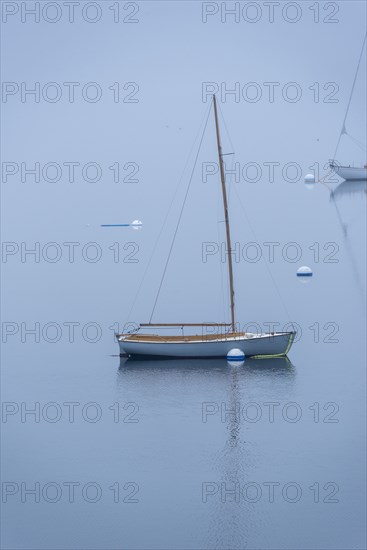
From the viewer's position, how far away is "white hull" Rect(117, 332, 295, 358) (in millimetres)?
52000

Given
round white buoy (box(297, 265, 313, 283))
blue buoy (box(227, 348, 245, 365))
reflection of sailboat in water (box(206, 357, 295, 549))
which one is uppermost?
round white buoy (box(297, 265, 313, 283))

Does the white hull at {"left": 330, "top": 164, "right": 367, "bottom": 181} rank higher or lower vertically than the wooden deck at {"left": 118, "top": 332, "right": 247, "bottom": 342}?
higher

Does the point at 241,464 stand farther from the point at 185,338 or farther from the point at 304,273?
the point at 304,273

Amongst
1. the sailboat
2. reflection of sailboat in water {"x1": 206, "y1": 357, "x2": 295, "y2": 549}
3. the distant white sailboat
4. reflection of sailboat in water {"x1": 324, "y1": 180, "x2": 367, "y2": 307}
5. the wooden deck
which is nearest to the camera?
reflection of sailboat in water {"x1": 206, "y1": 357, "x2": 295, "y2": 549}

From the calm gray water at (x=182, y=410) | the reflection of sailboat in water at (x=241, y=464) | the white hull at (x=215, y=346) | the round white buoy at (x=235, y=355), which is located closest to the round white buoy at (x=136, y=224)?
the calm gray water at (x=182, y=410)

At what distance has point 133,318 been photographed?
65.9 metres

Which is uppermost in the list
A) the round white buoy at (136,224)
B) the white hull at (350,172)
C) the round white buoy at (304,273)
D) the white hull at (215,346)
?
the white hull at (350,172)

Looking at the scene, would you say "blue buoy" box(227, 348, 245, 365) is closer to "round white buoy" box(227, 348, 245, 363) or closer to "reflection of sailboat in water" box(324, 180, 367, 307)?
"round white buoy" box(227, 348, 245, 363)

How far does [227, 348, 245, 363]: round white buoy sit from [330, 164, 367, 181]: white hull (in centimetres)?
12134

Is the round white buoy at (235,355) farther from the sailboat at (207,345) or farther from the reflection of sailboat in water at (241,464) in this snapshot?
the reflection of sailboat in water at (241,464)

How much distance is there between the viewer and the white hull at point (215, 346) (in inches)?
2047

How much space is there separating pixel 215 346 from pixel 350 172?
5033 inches

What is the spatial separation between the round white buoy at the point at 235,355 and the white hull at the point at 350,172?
121 m

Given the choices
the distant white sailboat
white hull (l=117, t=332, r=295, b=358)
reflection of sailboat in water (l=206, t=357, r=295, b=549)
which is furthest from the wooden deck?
the distant white sailboat
